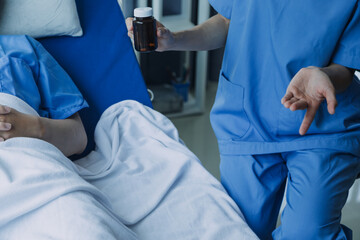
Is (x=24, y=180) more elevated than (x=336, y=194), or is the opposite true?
(x=24, y=180)

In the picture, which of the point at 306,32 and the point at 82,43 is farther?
the point at 82,43

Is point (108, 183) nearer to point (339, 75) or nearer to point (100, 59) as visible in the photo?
point (100, 59)

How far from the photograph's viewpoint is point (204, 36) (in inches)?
56.6

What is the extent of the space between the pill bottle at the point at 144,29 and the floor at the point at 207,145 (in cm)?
105

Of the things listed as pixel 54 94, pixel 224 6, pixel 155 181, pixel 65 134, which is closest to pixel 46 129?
pixel 65 134

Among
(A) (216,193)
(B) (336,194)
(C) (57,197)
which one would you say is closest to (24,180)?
(C) (57,197)

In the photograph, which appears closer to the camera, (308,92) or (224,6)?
(308,92)

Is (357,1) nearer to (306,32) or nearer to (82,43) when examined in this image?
(306,32)

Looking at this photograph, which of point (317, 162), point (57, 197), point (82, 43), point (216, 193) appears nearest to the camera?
point (57, 197)

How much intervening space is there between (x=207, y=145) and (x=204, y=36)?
3.62ft

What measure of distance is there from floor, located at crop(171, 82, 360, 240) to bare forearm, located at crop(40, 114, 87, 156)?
3.13 feet

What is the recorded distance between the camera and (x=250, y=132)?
51.0 inches

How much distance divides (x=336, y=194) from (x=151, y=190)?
50 centimetres

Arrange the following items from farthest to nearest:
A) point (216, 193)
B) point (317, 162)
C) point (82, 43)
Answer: point (82, 43)
point (216, 193)
point (317, 162)
